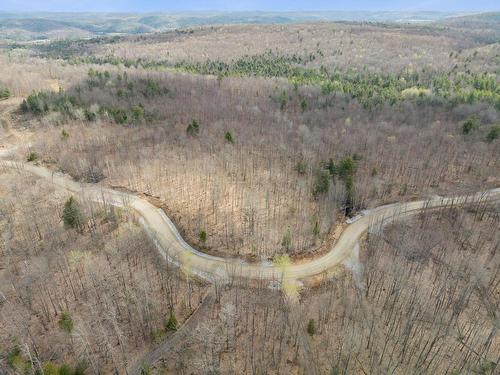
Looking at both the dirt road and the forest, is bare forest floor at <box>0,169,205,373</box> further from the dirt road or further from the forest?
the dirt road

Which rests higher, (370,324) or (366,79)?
(366,79)

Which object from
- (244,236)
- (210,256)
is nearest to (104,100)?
(244,236)

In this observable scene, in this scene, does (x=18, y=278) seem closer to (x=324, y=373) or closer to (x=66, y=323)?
(x=66, y=323)

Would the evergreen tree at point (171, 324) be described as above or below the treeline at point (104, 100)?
below

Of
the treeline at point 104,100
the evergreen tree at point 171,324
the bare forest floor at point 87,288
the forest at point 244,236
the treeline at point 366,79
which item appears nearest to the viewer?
the bare forest floor at point 87,288

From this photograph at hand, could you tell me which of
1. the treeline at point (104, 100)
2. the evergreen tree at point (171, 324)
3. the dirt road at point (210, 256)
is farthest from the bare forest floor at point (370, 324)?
the treeline at point (104, 100)

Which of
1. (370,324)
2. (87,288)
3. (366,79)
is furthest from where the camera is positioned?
(366,79)

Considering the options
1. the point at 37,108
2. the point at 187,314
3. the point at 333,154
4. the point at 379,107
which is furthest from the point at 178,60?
the point at 187,314

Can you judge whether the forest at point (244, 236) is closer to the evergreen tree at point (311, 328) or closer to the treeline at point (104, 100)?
the evergreen tree at point (311, 328)

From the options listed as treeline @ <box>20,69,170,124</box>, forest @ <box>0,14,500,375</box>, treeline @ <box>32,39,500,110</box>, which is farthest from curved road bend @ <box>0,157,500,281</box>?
treeline @ <box>32,39,500,110</box>

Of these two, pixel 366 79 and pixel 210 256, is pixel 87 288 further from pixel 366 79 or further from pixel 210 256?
pixel 366 79

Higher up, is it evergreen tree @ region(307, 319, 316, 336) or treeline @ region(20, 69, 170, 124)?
treeline @ region(20, 69, 170, 124)
